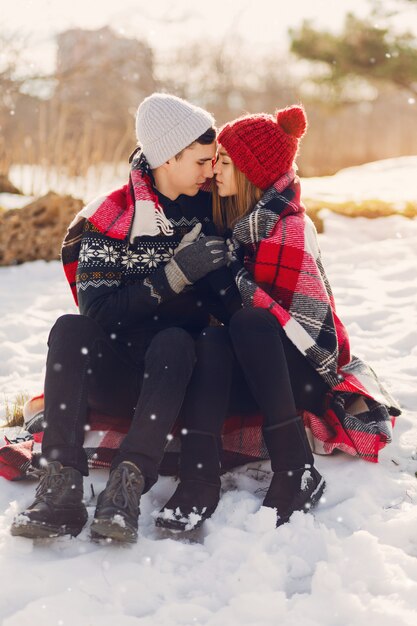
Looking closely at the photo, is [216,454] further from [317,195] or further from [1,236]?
[317,195]

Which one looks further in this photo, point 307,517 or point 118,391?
point 118,391

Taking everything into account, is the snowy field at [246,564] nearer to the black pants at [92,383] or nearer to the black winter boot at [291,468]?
the black winter boot at [291,468]

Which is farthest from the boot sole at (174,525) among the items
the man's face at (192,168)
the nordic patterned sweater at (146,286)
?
the man's face at (192,168)

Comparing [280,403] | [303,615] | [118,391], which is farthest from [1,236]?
[303,615]

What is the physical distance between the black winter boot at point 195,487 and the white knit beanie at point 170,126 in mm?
1081

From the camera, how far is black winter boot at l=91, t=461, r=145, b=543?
6.72 ft

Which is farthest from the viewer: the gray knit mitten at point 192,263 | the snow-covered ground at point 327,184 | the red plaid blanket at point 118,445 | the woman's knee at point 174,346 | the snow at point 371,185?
the snow-covered ground at point 327,184

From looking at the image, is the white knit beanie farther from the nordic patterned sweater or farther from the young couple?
the nordic patterned sweater

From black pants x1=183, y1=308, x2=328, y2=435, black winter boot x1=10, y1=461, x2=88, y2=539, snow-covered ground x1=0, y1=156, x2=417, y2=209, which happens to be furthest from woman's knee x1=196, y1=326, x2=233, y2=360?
snow-covered ground x1=0, y1=156, x2=417, y2=209

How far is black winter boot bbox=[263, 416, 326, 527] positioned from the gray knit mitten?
58 cm

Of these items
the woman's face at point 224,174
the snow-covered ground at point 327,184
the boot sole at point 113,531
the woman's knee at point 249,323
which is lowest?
the snow-covered ground at point 327,184

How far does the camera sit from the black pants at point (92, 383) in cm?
224

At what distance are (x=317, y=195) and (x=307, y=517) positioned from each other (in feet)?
20.0

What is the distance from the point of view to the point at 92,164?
1016cm
